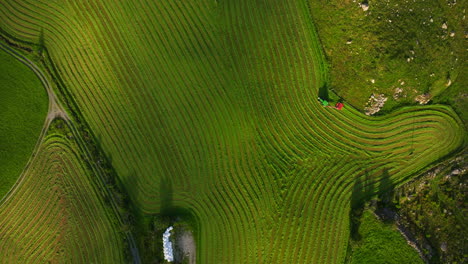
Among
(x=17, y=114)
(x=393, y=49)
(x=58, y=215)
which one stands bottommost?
(x=58, y=215)

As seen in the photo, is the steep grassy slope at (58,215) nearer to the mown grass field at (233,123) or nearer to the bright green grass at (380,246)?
the mown grass field at (233,123)

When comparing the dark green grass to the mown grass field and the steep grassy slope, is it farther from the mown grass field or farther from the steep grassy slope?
the steep grassy slope

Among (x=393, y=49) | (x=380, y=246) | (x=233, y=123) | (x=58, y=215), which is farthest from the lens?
(x=58, y=215)

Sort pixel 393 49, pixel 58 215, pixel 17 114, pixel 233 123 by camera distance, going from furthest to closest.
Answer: pixel 17 114 < pixel 58 215 < pixel 233 123 < pixel 393 49

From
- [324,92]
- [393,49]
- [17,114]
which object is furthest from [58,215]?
[393,49]

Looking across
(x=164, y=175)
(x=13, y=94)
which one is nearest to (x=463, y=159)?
(x=164, y=175)

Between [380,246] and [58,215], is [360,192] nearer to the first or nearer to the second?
[380,246]

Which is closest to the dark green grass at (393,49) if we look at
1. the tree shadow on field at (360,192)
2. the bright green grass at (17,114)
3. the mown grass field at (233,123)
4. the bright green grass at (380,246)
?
the mown grass field at (233,123)
